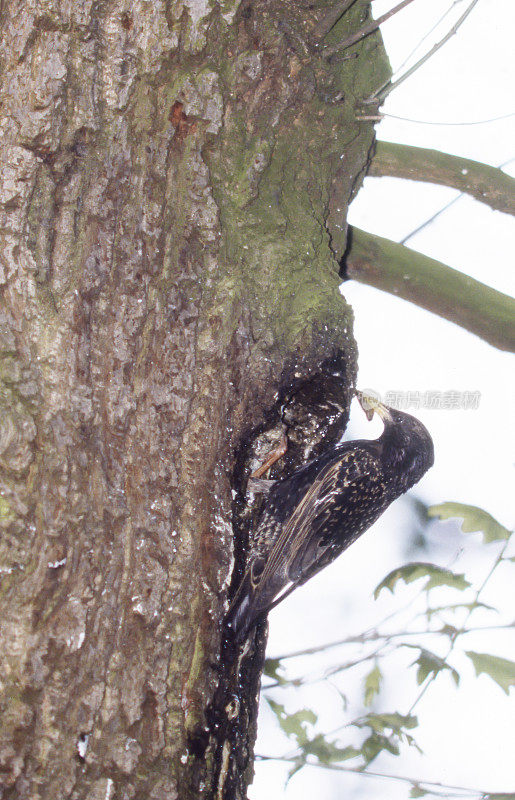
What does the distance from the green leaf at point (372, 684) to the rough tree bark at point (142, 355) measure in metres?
0.81

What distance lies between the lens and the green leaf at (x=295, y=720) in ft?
5.78

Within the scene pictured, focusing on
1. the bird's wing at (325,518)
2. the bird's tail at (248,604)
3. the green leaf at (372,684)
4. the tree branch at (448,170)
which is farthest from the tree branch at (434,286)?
the green leaf at (372,684)

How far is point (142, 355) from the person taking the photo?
3.15 feet

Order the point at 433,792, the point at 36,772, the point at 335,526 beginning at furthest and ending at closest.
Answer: the point at 433,792 → the point at 335,526 → the point at 36,772

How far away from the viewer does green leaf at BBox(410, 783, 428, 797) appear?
169 cm

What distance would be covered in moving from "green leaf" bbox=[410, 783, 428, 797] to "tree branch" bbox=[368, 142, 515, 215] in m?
1.61

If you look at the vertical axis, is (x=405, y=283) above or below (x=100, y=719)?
above

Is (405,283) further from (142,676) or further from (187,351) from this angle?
(142,676)

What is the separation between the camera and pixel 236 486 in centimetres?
104

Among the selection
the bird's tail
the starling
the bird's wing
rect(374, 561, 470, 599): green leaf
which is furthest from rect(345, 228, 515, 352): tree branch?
the bird's tail

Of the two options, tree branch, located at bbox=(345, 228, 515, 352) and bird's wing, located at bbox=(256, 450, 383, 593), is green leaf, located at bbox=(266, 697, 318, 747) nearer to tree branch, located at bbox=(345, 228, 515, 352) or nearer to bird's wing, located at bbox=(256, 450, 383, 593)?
bird's wing, located at bbox=(256, 450, 383, 593)

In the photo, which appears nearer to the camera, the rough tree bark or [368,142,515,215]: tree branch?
the rough tree bark

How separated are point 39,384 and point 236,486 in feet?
1.20

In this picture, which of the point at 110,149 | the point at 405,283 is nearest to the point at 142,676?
the point at 110,149
